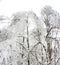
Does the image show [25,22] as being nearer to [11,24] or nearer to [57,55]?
[11,24]

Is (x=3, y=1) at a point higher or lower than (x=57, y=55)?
higher

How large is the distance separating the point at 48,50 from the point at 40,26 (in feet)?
1.07

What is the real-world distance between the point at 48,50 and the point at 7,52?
0.52 m

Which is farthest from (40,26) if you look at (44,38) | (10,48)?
(10,48)

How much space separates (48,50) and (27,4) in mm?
657

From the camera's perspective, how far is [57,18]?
227 centimetres

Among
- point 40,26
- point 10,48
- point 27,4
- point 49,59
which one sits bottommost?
point 49,59

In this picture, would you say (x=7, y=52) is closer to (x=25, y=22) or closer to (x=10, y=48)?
(x=10, y=48)

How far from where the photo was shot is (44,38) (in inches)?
86.8

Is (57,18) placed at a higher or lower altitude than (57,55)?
higher

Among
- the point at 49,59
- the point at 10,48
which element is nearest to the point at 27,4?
the point at 10,48

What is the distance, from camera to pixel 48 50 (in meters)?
2.20

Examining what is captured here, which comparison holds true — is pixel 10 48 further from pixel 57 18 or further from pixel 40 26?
pixel 57 18

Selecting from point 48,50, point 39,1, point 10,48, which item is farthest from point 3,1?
point 48,50
